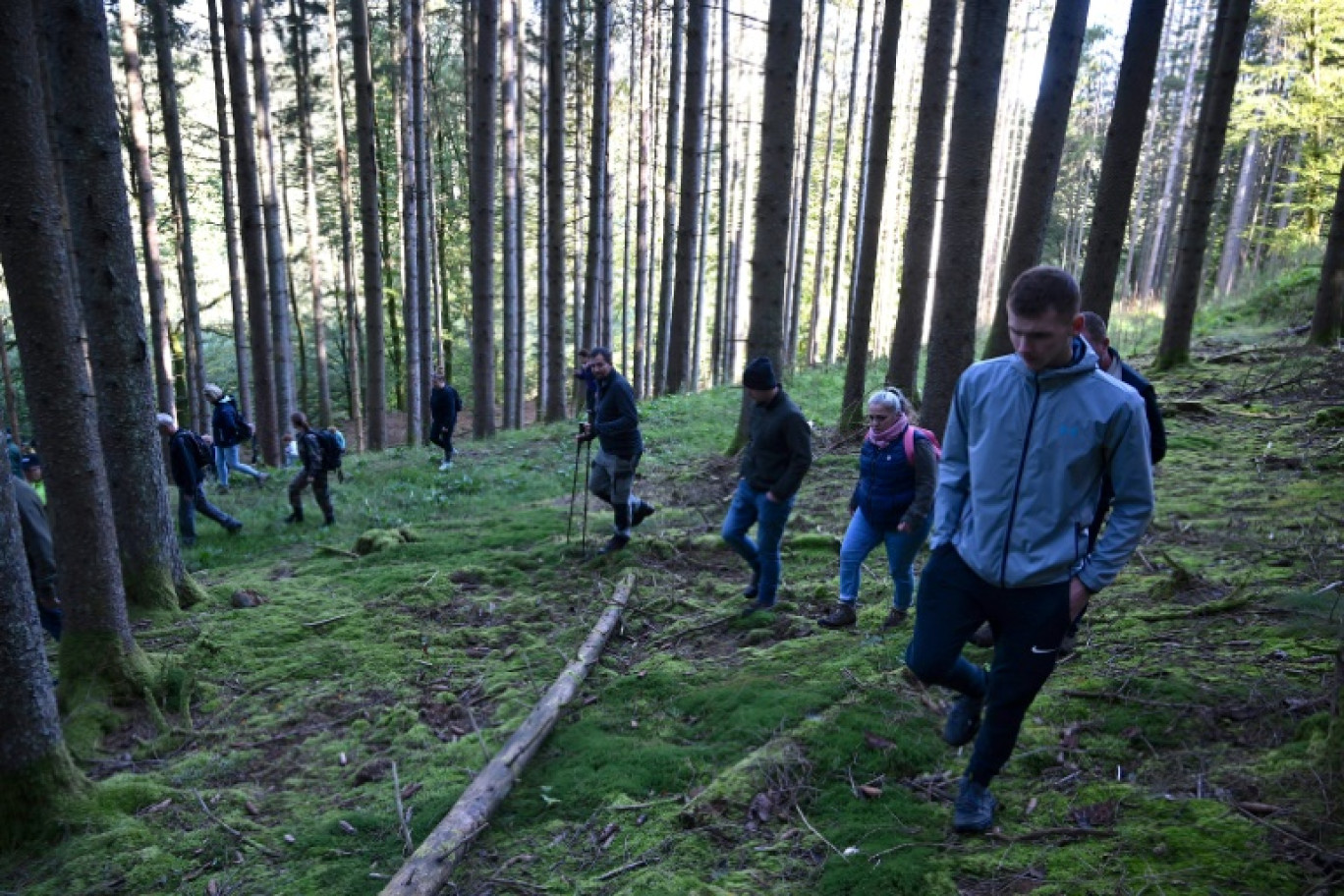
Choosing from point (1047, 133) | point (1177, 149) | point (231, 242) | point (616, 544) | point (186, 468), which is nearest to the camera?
point (616, 544)

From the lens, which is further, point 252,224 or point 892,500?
point 252,224

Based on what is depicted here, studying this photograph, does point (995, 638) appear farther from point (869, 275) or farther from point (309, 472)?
point (869, 275)

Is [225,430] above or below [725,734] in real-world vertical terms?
below

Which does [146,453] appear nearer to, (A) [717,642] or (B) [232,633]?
(B) [232,633]

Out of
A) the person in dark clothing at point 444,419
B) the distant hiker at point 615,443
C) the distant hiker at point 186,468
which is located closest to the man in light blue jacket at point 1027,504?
the distant hiker at point 615,443

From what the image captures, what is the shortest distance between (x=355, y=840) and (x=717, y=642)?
119 inches

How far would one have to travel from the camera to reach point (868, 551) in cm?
593

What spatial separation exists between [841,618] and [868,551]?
1.84ft

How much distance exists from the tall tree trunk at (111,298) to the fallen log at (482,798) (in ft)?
11.9

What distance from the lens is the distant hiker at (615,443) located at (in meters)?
8.39

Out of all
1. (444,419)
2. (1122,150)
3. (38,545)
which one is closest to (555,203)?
(444,419)

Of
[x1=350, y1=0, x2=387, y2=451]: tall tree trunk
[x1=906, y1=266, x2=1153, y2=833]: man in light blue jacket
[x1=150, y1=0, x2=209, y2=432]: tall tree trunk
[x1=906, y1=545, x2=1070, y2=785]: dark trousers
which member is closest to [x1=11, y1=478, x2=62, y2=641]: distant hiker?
[x1=906, y1=545, x2=1070, y2=785]: dark trousers

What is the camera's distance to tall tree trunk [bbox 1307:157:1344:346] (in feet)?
38.9

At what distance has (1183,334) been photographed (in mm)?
14383
